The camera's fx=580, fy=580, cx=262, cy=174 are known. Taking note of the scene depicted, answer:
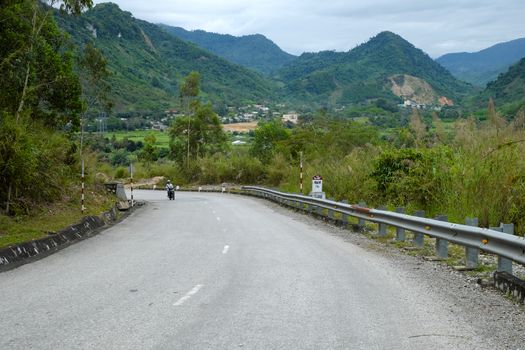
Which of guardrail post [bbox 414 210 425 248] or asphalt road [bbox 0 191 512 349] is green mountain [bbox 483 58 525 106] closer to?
guardrail post [bbox 414 210 425 248]

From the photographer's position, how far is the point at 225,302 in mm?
7840

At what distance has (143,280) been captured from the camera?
9664 millimetres

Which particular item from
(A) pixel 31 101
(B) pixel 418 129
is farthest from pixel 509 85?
(A) pixel 31 101

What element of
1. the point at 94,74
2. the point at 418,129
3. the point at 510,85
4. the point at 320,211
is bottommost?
the point at 320,211

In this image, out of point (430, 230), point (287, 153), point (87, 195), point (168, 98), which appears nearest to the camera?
point (430, 230)

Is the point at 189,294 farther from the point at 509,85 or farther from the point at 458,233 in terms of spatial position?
the point at 509,85

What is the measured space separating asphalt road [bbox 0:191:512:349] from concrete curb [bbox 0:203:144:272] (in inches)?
21.8

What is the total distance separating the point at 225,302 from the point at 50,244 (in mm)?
8555

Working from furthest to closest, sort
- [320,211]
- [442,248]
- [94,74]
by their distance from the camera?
1. [94,74]
2. [320,211]
3. [442,248]

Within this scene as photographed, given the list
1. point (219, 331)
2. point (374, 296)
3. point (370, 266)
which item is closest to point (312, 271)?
point (370, 266)

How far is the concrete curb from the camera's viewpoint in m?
12.2

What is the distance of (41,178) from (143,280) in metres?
9.96

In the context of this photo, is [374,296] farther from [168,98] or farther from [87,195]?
[168,98]

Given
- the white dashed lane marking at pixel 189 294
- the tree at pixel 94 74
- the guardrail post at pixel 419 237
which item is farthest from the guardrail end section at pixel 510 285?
the tree at pixel 94 74
